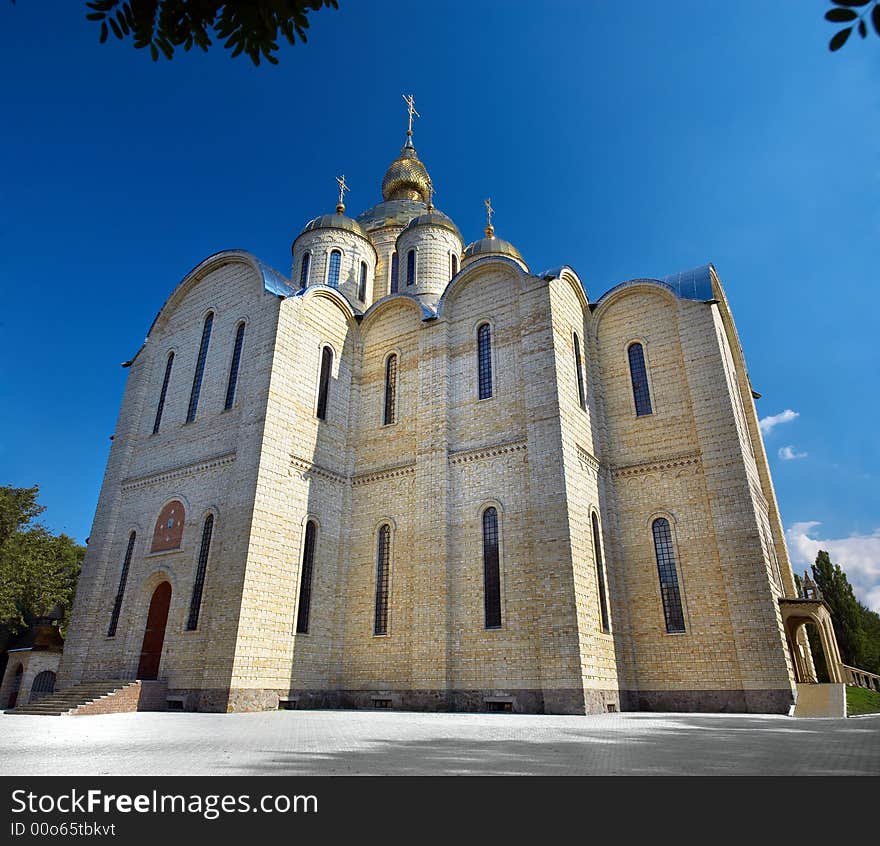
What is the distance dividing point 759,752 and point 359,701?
35.5ft

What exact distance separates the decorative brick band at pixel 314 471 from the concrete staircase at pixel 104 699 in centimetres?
586

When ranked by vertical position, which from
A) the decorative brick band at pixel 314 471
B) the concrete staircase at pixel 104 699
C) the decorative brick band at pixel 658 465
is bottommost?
the concrete staircase at pixel 104 699

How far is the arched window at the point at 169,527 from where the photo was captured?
1658 centimetres

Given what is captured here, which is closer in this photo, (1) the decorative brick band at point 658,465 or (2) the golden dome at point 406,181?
(1) the decorative brick band at point 658,465

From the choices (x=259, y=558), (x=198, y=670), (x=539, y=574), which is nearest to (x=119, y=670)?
(x=198, y=670)

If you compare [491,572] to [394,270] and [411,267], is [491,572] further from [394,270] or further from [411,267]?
[394,270]

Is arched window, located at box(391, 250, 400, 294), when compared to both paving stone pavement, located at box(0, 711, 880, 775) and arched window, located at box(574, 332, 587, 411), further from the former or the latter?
paving stone pavement, located at box(0, 711, 880, 775)

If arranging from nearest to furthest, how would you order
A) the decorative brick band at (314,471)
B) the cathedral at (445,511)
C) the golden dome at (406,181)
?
the cathedral at (445,511)
the decorative brick band at (314,471)
the golden dome at (406,181)

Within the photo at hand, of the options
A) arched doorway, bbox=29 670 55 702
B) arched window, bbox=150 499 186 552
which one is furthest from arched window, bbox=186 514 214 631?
arched doorway, bbox=29 670 55 702

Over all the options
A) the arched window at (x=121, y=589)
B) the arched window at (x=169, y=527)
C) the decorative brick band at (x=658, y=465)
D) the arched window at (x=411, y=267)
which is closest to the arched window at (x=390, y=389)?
the arched window at (x=411, y=267)

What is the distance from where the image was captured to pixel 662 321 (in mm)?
17203

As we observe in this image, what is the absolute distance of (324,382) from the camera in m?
18.3

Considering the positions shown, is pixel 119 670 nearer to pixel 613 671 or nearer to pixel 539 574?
pixel 539 574

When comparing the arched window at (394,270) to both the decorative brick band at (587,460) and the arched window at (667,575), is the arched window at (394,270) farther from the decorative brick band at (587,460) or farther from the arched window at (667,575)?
the arched window at (667,575)
